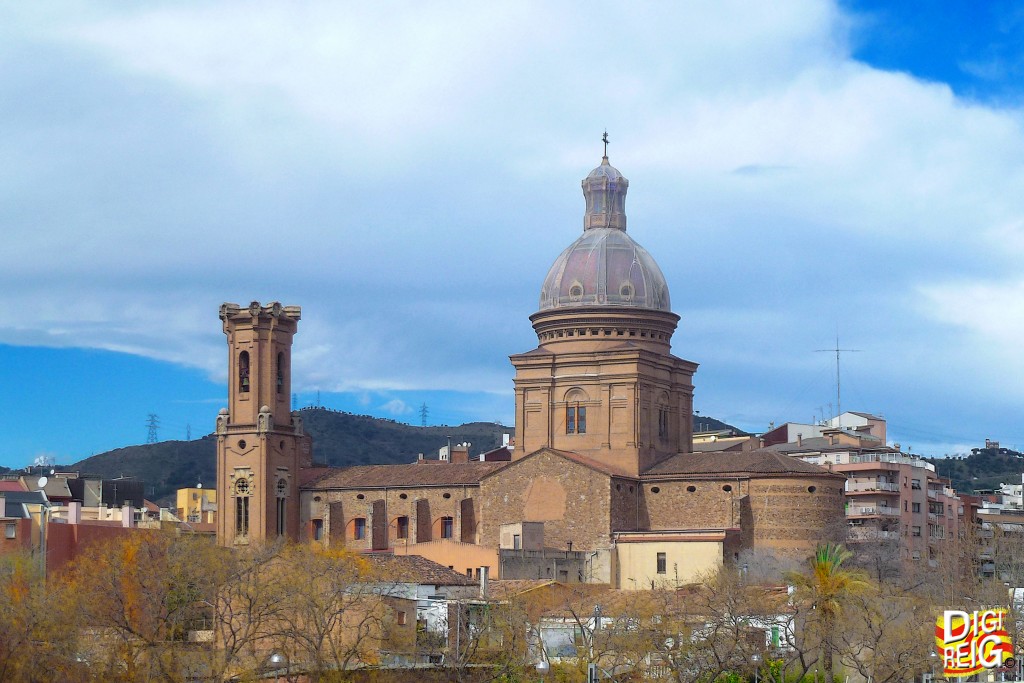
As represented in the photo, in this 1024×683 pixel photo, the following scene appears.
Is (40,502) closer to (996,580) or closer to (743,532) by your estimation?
(743,532)

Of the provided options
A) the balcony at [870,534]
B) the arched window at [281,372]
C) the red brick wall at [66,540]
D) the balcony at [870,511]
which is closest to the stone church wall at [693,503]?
the balcony at [870,534]

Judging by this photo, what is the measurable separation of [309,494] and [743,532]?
22591 millimetres

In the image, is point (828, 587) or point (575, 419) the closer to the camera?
point (828, 587)

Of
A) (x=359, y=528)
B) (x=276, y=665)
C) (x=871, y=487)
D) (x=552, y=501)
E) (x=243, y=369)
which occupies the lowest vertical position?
(x=276, y=665)

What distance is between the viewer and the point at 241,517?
92.1m

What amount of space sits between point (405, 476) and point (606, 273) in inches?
540

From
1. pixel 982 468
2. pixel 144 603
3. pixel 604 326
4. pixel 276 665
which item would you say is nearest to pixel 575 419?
pixel 604 326

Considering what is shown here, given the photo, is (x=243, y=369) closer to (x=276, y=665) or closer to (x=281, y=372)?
(x=281, y=372)

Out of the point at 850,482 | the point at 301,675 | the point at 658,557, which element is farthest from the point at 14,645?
the point at 850,482

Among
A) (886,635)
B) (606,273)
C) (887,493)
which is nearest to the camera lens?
(886,635)

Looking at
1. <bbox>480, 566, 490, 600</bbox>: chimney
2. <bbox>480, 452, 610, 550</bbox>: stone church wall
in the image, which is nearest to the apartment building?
<bbox>480, 452, 610, 550</bbox>: stone church wall

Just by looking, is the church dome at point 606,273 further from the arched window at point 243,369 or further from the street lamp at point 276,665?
the street lamp at point 276,665

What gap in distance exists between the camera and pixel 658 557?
82.8m

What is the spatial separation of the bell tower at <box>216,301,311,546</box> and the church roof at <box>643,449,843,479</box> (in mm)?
17715
